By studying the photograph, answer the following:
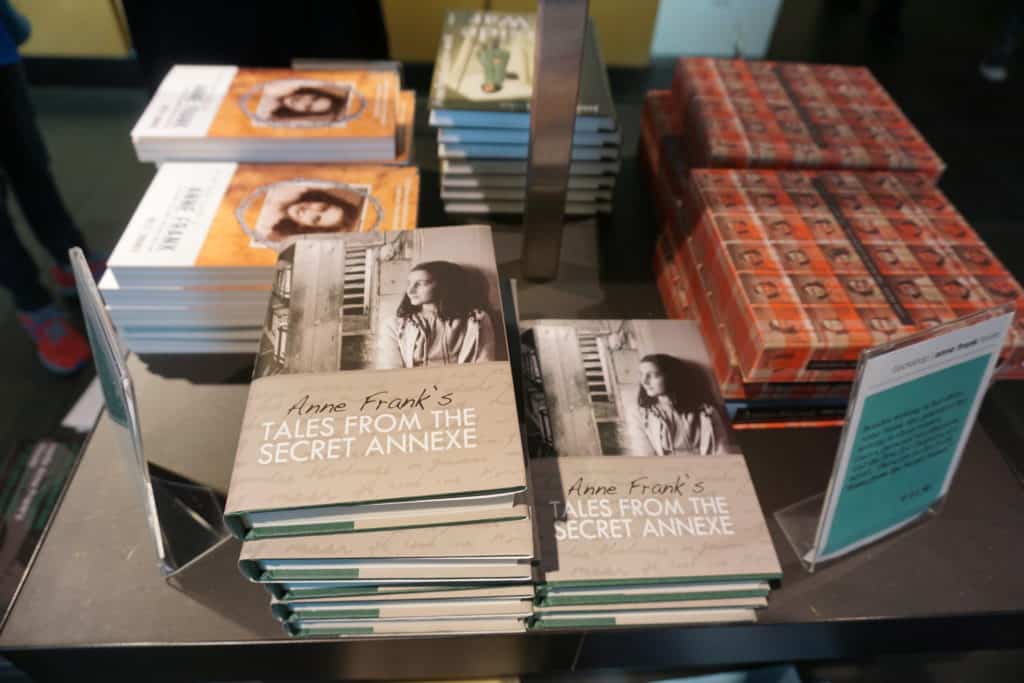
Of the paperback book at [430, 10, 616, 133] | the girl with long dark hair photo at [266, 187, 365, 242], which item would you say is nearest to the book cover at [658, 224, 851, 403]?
the paperback book at [430, 10, 616, 133]

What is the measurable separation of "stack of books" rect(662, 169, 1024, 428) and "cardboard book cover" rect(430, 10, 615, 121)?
247 millimetres

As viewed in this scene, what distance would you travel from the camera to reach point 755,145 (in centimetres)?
122

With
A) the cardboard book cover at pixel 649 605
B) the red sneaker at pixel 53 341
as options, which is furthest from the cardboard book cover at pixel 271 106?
the red sneaker at pixel 53 341

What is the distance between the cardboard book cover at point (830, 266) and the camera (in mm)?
920

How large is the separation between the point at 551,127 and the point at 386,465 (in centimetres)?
56

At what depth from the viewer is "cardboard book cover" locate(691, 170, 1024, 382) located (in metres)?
0.92

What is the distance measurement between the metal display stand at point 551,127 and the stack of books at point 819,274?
8.5 inches

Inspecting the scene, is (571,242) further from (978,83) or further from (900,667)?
(978,83)

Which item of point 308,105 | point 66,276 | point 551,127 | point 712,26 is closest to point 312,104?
point 308,105

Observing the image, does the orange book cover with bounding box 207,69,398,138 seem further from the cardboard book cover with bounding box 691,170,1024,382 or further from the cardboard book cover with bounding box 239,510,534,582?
the cardboard book cover with bounding box 239,510,534,582

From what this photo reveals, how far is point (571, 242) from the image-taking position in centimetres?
129

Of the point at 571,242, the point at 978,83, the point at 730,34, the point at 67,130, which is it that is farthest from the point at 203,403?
the point at 978,83

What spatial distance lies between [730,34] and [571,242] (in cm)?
252

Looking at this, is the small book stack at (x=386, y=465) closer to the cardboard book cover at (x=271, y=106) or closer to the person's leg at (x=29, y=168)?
the cardboard book cover at (x=271, y=106)
